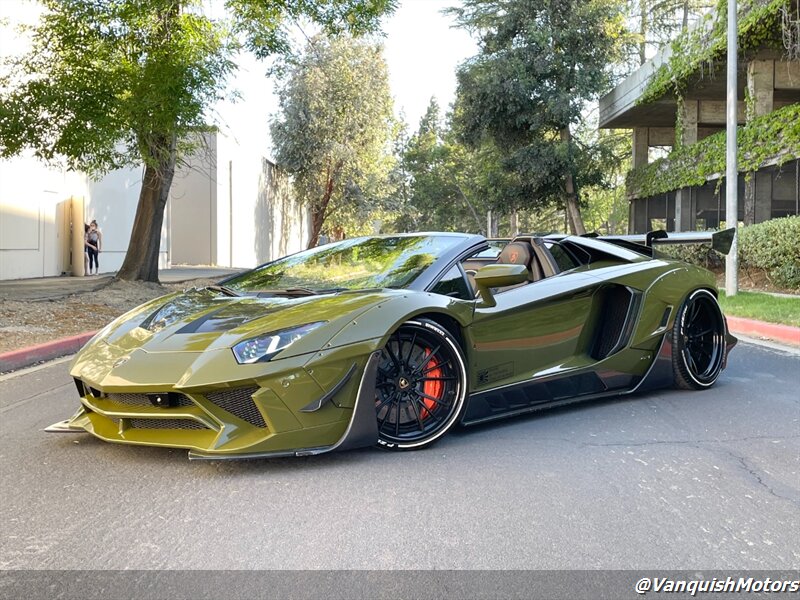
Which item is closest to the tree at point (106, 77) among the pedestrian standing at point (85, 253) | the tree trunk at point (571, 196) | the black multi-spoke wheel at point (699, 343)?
the black multi-spoke wheel at point (699, 343)

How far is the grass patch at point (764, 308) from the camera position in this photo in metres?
11.2

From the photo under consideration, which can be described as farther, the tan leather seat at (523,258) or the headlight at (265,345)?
the tan leather seat at (523,258)

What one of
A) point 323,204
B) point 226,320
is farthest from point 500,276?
point 323,204

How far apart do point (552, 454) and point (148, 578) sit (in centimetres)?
226

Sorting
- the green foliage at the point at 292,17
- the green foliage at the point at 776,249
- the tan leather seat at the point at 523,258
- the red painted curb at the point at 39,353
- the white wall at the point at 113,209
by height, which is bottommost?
the red painted curb at the point at 39,353

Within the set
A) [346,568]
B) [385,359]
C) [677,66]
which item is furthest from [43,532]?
[677,66]

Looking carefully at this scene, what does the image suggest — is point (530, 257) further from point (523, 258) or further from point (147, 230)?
point (147, 230)

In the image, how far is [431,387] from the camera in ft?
14.2

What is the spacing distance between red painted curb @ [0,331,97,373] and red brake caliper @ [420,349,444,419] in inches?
216

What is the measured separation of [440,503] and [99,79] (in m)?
10.9

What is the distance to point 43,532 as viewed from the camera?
3.12 m

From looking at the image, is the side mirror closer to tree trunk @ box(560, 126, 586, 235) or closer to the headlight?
the headlight

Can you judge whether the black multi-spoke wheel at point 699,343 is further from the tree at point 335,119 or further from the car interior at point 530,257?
the tree at point 335,119

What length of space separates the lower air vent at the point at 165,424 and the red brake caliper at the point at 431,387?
1.17 m
